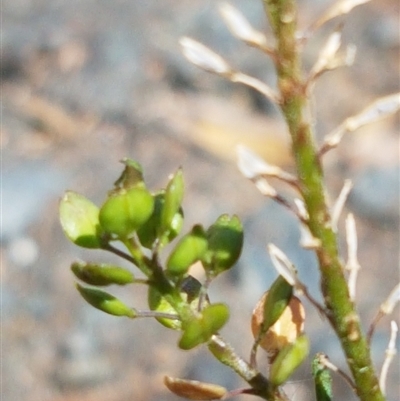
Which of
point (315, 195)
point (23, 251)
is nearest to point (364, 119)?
point (315, 195)

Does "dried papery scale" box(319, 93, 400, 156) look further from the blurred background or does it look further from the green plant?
the blurred background

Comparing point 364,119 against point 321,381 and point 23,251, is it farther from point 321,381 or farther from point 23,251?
point 23,251

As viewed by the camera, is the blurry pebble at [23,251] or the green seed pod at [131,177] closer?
the green seed pod at [131,177]

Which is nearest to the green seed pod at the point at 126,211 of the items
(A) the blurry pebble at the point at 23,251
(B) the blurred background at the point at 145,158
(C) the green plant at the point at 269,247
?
(C) the green plant at the point at 269,247

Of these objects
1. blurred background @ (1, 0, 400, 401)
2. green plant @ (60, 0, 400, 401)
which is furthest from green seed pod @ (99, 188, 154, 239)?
blurred background @ (1, 0, 400, 401)

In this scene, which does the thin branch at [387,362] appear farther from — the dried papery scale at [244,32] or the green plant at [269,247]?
the dried papery scale at [244,32]

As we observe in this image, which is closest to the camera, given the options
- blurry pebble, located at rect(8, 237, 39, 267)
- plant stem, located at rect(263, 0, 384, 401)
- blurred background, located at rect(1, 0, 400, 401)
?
plant stem, located at rect(263, 0, 384, 401)
